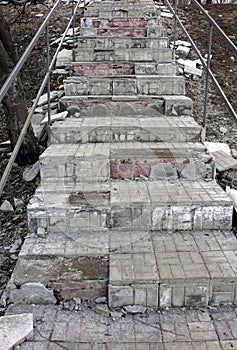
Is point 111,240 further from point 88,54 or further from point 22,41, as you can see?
point 22,41

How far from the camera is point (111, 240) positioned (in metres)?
2.46

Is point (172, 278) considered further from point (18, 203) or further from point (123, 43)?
point (123, 43)

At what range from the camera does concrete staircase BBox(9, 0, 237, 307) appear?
2.11 m

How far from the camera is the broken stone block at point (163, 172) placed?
9.76 feet

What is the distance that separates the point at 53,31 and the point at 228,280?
6.33m

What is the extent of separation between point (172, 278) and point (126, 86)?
250 cm

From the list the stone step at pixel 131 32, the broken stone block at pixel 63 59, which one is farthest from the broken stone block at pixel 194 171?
the broken stone block at pixel 63 59

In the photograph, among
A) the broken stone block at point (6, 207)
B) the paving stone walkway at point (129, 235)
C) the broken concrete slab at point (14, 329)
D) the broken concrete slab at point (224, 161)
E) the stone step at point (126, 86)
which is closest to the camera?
the broken concrete slab at point (14, 329)

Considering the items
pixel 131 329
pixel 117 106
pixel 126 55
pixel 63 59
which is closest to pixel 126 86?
pixel 117 106

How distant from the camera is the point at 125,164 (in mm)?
2967

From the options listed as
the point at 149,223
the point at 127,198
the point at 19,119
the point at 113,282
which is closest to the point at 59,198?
the point at 127,198

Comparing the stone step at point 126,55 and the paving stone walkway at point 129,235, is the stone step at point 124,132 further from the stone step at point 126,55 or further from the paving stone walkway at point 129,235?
the stone step at point 126,55

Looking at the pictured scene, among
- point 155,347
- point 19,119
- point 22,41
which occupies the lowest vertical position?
point 155,347

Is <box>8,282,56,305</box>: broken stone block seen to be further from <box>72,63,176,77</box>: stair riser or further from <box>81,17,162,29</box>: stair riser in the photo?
<box>81,17,162,29</box>: stair riser
